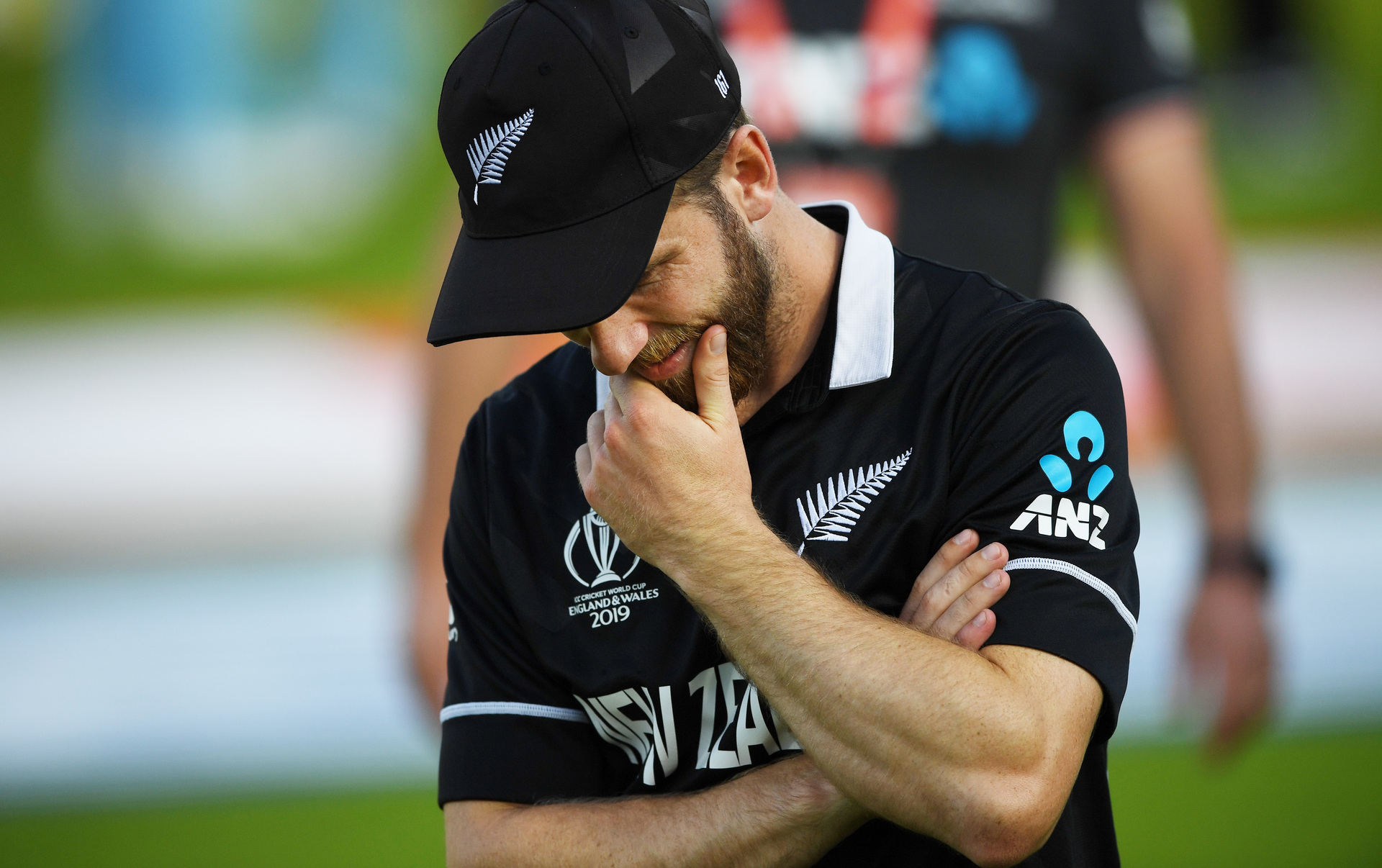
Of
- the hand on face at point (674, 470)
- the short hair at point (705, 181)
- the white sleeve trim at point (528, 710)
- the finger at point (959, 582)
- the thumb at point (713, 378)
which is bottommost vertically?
the white sleeve trim at point (528, 710)

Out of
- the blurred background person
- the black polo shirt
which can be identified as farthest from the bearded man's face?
the blurred background person

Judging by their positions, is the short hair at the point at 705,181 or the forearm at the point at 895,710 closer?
the forearm at the point at 895,710

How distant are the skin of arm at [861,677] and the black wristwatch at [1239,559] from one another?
1.25 metres

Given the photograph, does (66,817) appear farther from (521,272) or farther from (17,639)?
(521,272)

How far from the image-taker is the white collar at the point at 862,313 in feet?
4.01

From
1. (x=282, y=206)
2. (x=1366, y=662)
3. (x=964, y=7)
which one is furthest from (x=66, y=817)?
(x=1366, y=662)

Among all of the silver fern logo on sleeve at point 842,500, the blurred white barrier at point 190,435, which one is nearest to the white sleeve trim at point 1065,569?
the silver fern logo on sleeve at point 842,500

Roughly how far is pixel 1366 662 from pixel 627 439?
108 inches

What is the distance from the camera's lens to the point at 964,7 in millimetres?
2064

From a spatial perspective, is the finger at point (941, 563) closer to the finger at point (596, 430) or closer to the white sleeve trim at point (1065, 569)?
the white sleeve trim at point (1065, 569)

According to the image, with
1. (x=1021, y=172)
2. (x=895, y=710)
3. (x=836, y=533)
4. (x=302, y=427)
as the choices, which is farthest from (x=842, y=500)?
(x=302, y=427)

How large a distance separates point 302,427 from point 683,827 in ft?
7.84

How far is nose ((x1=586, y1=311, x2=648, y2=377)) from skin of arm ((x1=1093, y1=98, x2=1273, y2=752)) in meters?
1.28

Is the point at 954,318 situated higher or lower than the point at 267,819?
higher
